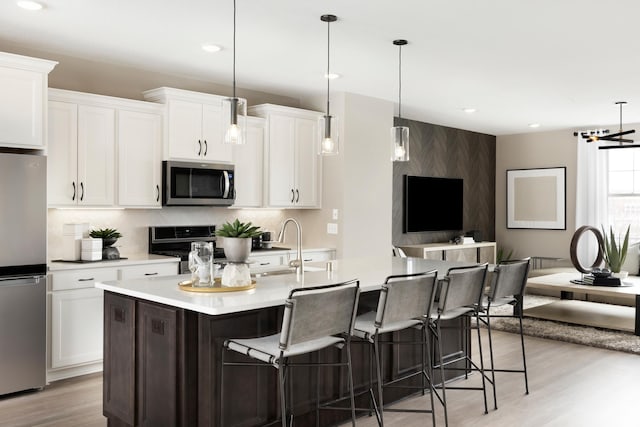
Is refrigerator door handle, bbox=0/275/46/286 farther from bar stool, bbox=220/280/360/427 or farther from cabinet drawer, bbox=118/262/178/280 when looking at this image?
bar stool, bbox=220/280/360/427

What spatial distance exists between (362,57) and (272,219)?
7.41 ft

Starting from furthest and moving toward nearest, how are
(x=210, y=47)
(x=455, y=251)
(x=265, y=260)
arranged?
(x=455, y=251)
(x=265, y=260)
(x=210, y=47)

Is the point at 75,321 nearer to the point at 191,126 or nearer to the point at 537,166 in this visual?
the point at 191,126

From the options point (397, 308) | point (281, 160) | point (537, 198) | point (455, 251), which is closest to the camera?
point (397, 308)

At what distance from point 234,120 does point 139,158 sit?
1.92m

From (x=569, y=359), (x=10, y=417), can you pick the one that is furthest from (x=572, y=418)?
(x=10, y=417)

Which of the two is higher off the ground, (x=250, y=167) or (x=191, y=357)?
(x=250, y=167)

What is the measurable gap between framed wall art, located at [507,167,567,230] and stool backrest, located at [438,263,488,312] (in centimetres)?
577

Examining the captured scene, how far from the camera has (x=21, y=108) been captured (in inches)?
157

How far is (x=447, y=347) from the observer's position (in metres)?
4.24

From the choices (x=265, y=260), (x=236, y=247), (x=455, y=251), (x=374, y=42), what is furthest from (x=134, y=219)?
(x=455, y=251)

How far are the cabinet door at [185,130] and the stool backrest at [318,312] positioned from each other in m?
2.82

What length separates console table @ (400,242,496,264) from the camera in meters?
7.56

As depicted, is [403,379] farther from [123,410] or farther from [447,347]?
[123,410]
